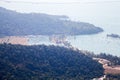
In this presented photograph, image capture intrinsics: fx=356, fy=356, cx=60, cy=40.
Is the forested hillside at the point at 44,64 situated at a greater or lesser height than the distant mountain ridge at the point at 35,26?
lesser

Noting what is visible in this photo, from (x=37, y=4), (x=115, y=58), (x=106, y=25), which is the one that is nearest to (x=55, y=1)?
(x=37, y=4)

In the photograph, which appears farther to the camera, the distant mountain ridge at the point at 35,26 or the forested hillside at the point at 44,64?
the distant mountain ridge at the point at 35,26

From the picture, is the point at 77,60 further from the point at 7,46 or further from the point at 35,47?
the point at 7,46

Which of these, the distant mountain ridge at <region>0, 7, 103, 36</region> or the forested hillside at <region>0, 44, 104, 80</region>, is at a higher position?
the distant mountain ridge at <region>0, 7, 103, 36</region>

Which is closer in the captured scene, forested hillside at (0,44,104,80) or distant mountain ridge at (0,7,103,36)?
forested hillside at (0,44,104,80)
